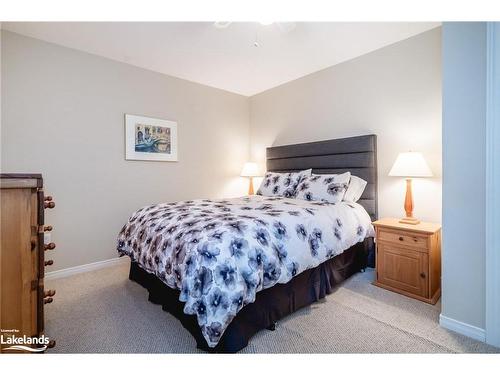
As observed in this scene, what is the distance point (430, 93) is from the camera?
2361mm

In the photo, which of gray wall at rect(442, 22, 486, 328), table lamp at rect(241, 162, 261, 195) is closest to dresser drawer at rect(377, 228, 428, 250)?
gray wall at rect(442, 22, 486, 328)

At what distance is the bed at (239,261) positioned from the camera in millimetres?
1327

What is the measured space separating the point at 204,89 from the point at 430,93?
9.25 feet

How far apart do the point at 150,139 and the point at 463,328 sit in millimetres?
3430

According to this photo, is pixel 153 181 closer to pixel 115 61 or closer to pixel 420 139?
pixel 115 61

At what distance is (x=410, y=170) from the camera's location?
2189mm

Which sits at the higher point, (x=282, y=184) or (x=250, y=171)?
(x=250, y=171)

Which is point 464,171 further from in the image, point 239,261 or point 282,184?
point 282,184

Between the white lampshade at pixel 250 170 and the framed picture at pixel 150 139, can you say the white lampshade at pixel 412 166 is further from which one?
the framed picture at pixel 150 139

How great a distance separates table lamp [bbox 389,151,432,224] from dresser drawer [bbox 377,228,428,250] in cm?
17

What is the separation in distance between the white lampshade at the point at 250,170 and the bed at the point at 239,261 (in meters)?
1.76

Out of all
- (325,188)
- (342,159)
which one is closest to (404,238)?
(325,188)

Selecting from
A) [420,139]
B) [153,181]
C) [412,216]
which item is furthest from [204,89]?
[412,216]
